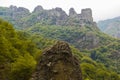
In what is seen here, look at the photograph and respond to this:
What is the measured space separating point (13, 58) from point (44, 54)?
25.6 meters

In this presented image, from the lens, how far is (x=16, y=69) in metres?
52.5

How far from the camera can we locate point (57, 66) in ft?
138

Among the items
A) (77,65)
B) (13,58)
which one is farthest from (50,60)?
(13,58)

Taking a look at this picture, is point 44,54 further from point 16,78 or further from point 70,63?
point 16,78

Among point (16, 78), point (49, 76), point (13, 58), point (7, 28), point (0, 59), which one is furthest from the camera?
point (7, 28)

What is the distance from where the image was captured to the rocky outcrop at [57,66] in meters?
41.7

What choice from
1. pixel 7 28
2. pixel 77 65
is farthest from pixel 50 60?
pixel 7 28

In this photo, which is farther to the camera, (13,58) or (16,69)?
(13,58)

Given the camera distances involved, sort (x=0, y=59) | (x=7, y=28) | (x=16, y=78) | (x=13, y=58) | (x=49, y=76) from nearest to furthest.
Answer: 1. (x=49, y=76)
2. (x=16, y=78)
3. (x=0, y=59)
4. (x=13, y=58)
5. (x=7, y=28)

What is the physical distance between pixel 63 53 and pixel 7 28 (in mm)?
54337

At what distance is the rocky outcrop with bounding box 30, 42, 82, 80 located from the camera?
41.7 meters

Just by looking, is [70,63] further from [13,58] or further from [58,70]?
[13,58]

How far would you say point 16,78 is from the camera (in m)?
51.5

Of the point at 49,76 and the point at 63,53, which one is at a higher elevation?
the point at 63,53
